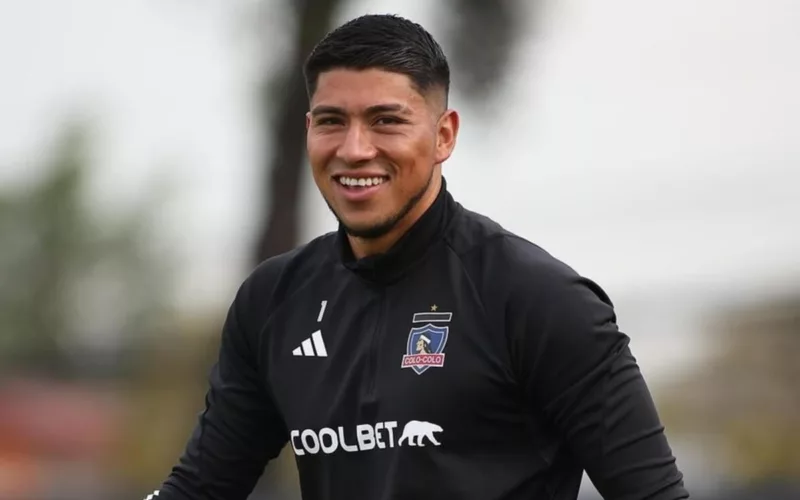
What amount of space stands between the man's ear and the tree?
25.9 ft

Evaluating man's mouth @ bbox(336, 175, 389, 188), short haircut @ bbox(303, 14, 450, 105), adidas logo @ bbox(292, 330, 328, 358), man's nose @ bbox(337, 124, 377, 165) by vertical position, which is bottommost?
adidas logo @ bbox(292, 330, 328, 358)

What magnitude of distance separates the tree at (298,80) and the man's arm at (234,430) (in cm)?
772

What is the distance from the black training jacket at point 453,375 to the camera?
345 centimetres

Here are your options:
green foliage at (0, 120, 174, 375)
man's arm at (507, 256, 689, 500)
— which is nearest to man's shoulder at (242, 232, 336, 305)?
man's arm at (507, 256, 689, 500)

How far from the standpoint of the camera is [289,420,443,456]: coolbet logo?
357 cm

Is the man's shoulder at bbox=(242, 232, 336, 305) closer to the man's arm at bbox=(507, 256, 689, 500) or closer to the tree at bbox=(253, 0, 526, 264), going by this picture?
the man's arm at bbox=(507, 256, 689, 500)

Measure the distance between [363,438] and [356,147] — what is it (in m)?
0.66

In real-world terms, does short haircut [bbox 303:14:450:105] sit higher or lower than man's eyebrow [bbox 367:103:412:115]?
higher

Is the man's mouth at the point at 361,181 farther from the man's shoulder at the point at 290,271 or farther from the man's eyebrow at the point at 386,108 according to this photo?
the man's shoulder at the point at 290,271

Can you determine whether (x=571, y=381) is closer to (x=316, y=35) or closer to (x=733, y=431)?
(x=316, y=35)

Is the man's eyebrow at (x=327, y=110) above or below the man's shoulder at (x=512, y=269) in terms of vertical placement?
above

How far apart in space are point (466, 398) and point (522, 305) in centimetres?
24

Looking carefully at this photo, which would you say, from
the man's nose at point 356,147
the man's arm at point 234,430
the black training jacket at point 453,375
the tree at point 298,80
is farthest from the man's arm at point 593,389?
the tree at point 298,80

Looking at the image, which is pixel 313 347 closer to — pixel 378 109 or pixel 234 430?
pixel 234 430
